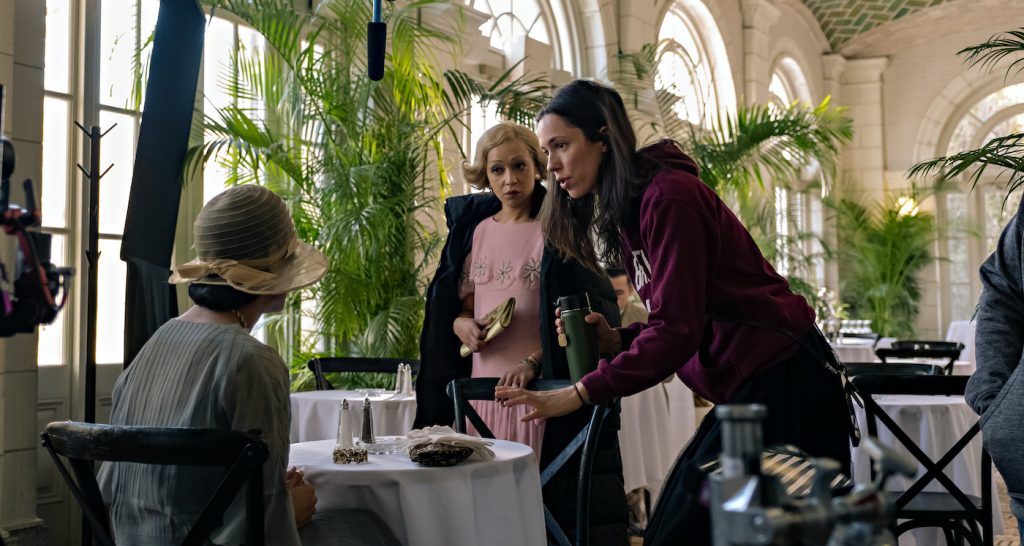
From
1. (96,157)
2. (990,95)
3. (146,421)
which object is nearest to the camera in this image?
(146,421)

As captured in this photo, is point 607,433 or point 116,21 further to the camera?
point 116,21

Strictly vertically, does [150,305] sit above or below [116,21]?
below

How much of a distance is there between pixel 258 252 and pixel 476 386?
43.5 inches

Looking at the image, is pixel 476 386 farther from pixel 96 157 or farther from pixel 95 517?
pixel 96 157

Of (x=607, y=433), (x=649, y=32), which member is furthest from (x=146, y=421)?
(x=649, y=32)

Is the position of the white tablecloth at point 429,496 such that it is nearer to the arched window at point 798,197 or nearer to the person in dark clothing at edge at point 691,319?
the person in dark clothing at edge at point 691,319

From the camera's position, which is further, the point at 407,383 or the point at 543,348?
the point at 407,383

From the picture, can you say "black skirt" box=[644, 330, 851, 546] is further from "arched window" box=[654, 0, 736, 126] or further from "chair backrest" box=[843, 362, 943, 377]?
"arched window" box=[654, 0, 736, 126]

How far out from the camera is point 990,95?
50.9ft

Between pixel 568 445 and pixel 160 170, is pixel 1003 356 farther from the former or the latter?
pixel 160 170

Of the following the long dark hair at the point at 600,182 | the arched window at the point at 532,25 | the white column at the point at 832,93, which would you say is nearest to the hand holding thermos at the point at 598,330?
the long dark hair at the point at 600,182

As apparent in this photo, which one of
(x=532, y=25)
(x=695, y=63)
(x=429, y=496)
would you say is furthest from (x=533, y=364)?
(x=695, y=63)

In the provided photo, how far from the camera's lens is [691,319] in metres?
1.67

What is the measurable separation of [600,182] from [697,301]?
0.34 meters
